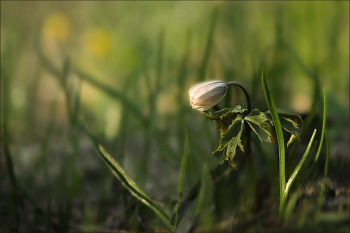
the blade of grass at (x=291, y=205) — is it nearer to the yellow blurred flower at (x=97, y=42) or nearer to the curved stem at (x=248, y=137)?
the curved stem at (x=248, y=137)

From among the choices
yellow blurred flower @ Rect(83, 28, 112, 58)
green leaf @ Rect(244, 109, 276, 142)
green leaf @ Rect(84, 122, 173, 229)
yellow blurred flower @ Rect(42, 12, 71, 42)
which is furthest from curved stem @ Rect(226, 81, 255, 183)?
yellow blurred flower @ Rect(42, 12, 71, 42)

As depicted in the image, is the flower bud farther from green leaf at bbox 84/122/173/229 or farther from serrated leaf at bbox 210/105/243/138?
green leaf at bbox 84/122/173/229

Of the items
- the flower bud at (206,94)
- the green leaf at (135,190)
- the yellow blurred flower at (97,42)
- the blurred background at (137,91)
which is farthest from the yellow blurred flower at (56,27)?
the flower bud at (206,94)

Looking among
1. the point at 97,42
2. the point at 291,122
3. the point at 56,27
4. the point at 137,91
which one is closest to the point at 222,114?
the point at 291,122

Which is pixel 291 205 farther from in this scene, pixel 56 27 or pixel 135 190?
pixel 56 27

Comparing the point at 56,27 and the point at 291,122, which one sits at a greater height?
the point at 56,27
